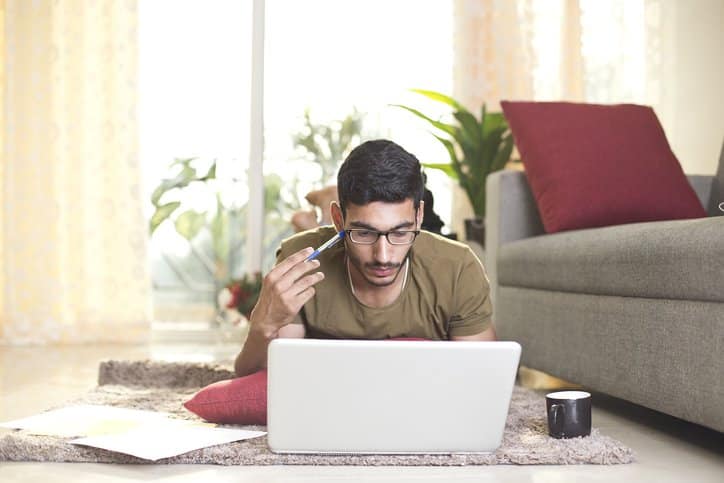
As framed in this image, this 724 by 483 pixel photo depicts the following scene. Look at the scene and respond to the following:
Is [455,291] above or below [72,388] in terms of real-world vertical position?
above

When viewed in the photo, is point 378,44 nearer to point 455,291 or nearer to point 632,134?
point 632,134

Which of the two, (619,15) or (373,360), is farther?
(619,15)

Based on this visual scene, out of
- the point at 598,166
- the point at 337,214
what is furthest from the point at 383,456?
the point at 598,166

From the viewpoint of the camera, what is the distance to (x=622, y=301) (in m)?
2.34

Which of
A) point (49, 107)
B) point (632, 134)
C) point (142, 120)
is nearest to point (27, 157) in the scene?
point (49, 107)

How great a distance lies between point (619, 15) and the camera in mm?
4652

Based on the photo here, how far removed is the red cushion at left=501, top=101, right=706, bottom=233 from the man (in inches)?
33.9

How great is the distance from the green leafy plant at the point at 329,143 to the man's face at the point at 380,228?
9.78 ft

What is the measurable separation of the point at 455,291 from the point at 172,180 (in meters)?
3.04

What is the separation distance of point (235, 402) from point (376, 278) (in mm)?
430

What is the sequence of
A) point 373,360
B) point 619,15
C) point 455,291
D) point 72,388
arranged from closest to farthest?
point 373,360, point 455,291, point 72,388, point 619,15

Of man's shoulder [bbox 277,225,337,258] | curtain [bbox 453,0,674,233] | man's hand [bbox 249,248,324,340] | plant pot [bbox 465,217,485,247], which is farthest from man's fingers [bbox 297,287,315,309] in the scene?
curtain [bbox 453,0,674,233]

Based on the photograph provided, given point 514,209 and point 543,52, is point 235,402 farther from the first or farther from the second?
point 543,52

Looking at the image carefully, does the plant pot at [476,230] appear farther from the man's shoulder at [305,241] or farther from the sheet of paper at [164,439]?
the sheet of paper at [164,439]
